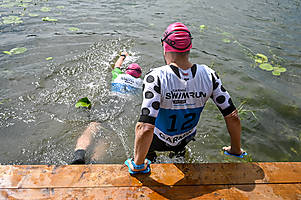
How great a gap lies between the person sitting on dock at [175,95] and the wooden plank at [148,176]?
0.45ft

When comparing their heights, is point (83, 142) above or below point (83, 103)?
below

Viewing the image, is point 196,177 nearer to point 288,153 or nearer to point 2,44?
point 288,153

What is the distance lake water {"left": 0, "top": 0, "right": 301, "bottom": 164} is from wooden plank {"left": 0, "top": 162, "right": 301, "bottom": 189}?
1.24m

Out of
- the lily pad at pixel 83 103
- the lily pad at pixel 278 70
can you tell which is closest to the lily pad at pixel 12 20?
the lily pad at pixel 83 103

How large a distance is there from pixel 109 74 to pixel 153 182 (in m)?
3.79

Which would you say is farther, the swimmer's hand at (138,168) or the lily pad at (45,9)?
the lily pad at (45,9)

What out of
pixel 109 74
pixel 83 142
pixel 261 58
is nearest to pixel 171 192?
pixel 83 142

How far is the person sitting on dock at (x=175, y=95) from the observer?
1.78 m

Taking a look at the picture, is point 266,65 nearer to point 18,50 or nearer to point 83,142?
point 83,142

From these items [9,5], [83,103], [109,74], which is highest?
[9,5]

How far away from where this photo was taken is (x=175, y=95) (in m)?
1.95

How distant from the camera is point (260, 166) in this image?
2062 millimetres

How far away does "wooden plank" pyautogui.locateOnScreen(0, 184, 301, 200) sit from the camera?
1.64 metres

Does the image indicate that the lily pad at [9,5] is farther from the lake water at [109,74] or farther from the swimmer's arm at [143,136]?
the swimmer's arm at [143,136]
